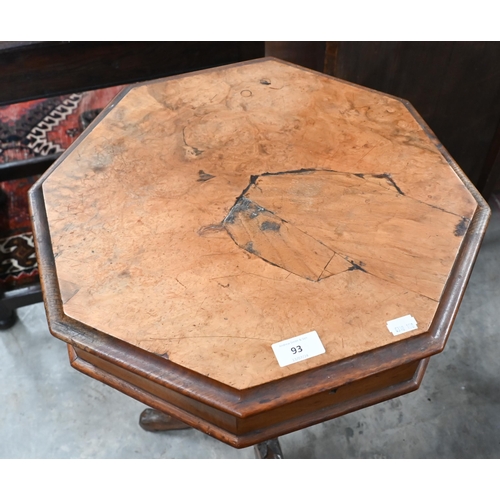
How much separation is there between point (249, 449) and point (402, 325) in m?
1.01

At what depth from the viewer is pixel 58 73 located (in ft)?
5.77

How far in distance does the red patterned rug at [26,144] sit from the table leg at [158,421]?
2.73 ft

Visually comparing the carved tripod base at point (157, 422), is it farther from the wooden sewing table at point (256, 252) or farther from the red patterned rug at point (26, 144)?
the red patterned rug at point (26, 144)

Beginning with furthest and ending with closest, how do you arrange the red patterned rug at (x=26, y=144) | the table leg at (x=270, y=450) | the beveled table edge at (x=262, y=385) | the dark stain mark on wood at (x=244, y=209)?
1. the red patterned rug at (x=26, y=144)
2. the table leg at (x=270, y=450)
3. the dark stain mark on wood at (x=244, y=209)
4. the beveled table edge at (x=262, y=385)

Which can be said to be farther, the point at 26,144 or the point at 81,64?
the point at 26,144

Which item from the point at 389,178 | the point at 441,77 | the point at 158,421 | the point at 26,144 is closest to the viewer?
the point at 389,178

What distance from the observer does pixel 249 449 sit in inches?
70.7

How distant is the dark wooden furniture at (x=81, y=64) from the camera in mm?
1696

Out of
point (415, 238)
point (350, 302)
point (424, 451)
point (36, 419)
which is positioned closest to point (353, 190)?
point (415, 238)

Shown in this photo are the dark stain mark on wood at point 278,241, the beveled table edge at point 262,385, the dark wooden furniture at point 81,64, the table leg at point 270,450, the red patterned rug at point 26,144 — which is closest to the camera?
the beveled table edge at point 262,385

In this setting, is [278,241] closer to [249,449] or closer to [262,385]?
[262,385]

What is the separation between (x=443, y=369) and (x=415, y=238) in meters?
1.01

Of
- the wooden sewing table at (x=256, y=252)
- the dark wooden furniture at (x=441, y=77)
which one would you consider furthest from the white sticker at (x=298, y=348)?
the dark wooden furniture at (x=441, y=77)

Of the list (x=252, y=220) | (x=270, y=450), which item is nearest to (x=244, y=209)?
(x=252, y=220)
